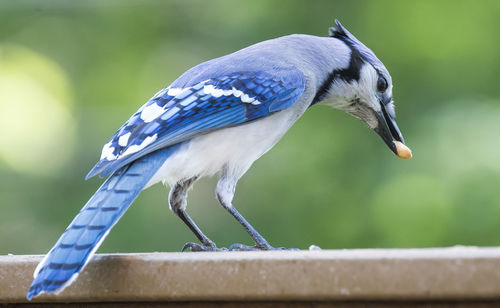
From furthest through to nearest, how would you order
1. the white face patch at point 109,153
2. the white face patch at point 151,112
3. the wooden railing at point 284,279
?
the white face patch at point 151,112 < the white face patch at point 109,153 < the wooden railing at point 284,279

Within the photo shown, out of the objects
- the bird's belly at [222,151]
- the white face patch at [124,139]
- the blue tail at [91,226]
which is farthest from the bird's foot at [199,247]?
the white face patch at [124,139]

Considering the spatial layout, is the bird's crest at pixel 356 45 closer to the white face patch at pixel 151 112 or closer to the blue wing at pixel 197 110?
the blue wing at pixel 197 110

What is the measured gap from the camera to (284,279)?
1369 millimetres

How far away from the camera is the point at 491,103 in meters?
4.04

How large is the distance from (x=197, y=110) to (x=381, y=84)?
71cm

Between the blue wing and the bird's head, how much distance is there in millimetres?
181

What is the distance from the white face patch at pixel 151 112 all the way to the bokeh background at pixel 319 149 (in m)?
1.96

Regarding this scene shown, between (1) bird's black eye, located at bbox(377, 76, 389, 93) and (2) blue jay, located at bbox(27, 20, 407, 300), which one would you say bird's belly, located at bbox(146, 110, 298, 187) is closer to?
(2) blue jay, located at bbox(27, 20, 407, 300)

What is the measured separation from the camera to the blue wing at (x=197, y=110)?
2.04m

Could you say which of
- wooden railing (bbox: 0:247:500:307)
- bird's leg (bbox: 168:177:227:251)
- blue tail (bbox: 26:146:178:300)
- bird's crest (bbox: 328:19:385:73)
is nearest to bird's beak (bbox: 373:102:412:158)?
bird's crest (bbox: 328:19:385:73)

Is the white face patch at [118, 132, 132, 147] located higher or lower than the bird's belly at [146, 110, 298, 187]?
higher

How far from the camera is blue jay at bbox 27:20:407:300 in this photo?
199 cm

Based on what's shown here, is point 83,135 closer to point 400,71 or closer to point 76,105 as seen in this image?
point 76,105

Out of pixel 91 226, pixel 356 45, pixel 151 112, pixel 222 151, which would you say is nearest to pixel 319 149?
pixel 356 45
